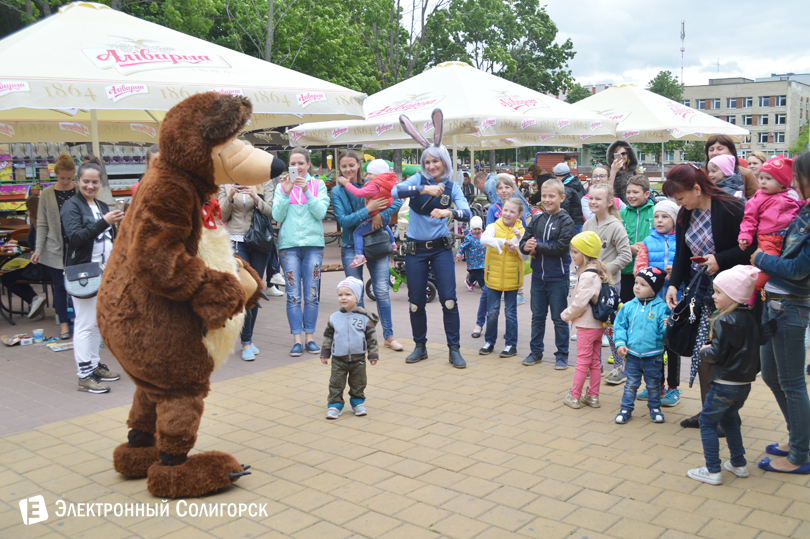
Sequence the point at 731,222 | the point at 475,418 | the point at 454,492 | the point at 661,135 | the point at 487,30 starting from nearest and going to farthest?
1. the point at 454,492
2. the point at 731,222
3. the point at 475,418
4. the point at 661,135
5. the point at 487,30

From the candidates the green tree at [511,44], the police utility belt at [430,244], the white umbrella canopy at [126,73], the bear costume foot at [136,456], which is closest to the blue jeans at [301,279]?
the police utility belt at [430,244]

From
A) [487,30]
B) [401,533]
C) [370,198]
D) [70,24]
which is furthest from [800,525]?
[487,30]

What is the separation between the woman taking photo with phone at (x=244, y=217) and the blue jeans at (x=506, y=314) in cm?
255

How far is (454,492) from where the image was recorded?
11.6 ft

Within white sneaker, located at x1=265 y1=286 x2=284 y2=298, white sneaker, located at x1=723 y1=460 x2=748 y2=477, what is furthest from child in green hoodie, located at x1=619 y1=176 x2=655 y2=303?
white sneaker, located at x1=265 y1=286 x2=284 y2=298

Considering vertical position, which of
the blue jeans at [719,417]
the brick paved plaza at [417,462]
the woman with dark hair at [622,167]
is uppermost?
the woman with dark hair at [622,167]

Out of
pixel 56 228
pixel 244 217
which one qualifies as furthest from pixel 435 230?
pixel 56 228

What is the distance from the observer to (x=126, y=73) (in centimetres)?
566

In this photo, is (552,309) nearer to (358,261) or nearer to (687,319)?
(687,319)

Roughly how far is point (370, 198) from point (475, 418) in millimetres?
2834

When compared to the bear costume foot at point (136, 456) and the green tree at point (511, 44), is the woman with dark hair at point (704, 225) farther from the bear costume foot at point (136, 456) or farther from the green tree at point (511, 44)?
the green tree at point (511, 44)

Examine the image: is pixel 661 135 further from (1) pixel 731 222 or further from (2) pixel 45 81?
(2) pixel 45 81

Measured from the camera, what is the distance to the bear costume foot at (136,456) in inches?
147

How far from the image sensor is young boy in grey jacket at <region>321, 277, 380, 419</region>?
4738mm
